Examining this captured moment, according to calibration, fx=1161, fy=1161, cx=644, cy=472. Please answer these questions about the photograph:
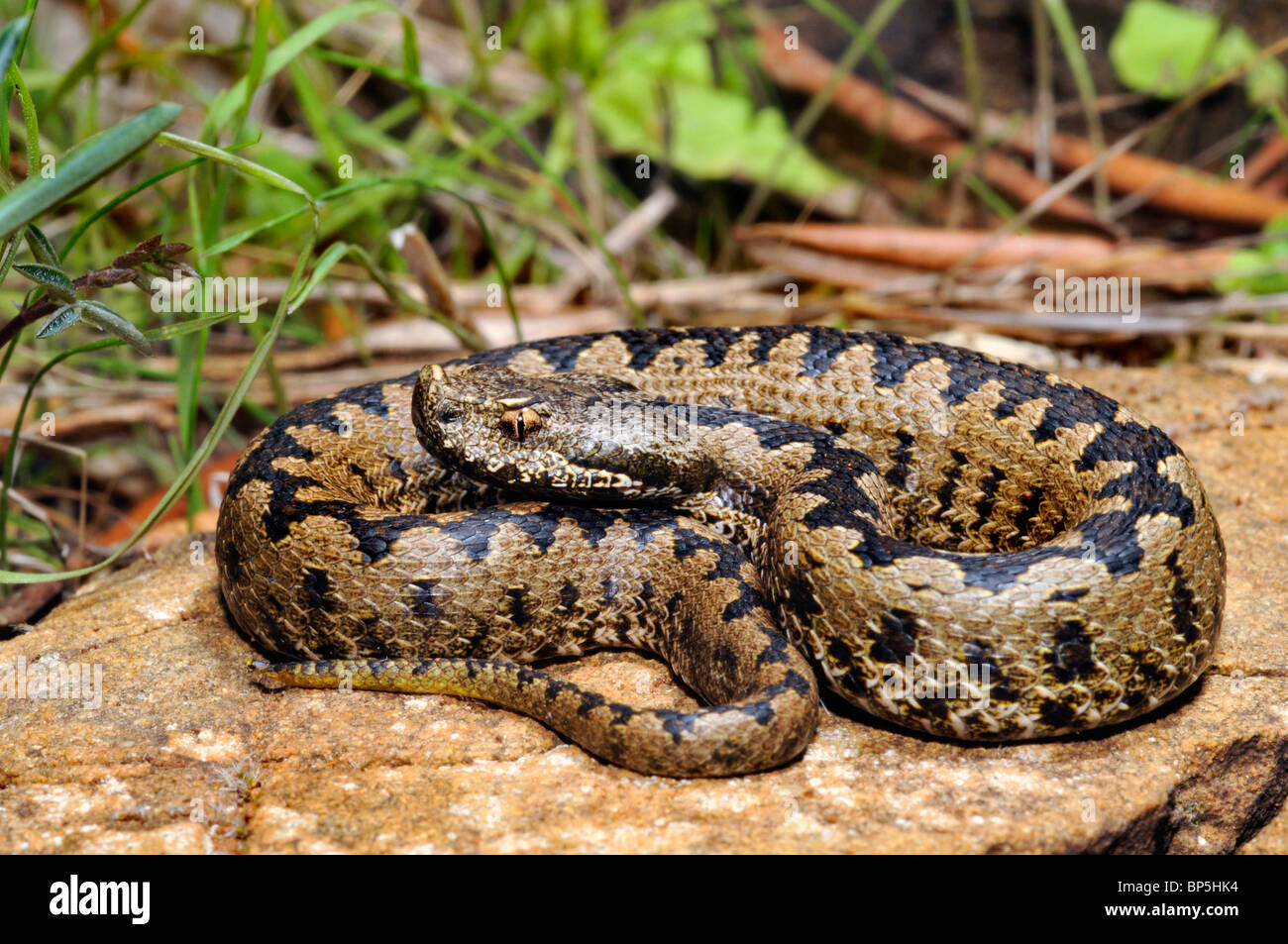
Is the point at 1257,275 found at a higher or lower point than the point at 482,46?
lower

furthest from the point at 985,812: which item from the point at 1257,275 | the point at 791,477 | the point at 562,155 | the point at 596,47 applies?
the point at 596,47

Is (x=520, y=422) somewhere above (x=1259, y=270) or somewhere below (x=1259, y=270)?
below

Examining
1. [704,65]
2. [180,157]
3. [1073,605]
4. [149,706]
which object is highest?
[704,65]

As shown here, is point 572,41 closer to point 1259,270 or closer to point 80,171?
point 1259,270

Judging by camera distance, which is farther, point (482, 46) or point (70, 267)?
point (482, 46)

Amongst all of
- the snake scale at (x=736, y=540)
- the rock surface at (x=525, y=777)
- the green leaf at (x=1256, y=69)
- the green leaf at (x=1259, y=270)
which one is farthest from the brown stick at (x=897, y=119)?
the rock surface at (x=525, y=777)

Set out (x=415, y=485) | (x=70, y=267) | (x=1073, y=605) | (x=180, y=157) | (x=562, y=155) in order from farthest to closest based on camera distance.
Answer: (x=562, y=155) < (x=180, y=157) < (x=70, y=267) < (x=415, y=485) < (x=1073, y=605)

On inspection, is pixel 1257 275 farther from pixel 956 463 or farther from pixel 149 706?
pixel 149 706

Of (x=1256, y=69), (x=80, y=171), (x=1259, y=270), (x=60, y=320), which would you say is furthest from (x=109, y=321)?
(x=1256, y=69)

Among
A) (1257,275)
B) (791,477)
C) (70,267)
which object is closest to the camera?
(791,477)
